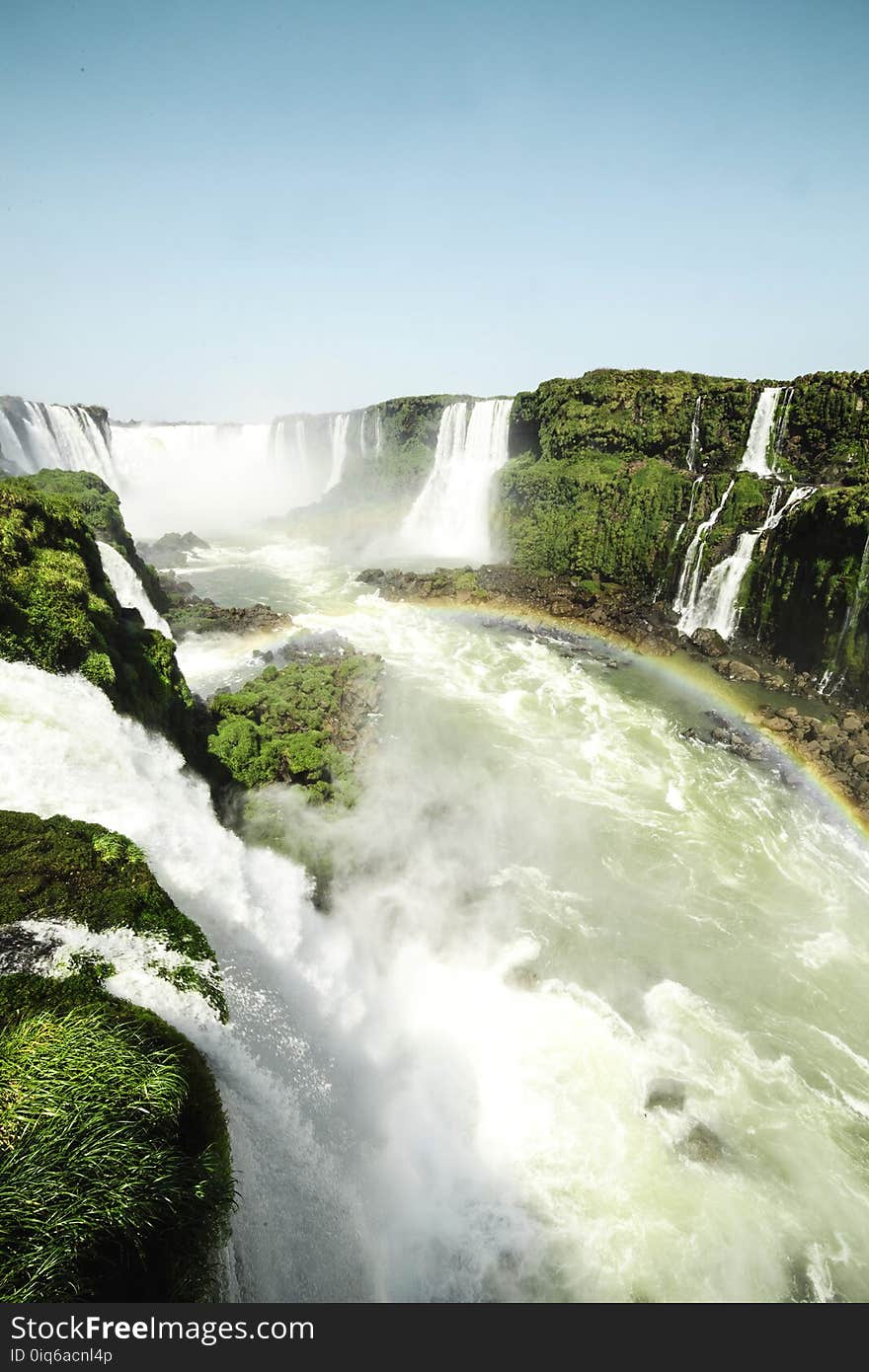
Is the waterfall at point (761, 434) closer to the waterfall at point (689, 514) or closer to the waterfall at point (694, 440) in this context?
the waterfall at point (689, 514)

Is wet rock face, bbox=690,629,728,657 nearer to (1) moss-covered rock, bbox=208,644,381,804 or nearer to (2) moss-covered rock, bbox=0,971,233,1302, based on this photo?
(1) moss-covered rock, bbox=208,644,381,804

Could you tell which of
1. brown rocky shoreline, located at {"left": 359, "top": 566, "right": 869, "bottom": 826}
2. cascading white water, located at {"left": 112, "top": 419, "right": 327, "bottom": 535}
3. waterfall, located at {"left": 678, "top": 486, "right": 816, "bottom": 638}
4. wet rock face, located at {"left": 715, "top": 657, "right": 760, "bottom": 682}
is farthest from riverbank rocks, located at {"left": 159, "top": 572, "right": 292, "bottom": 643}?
cascading white water, located at {"left": 112, "top": 419, "right": 327, "bottom": 535}

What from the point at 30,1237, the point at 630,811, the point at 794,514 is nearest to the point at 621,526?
the point at 794,514

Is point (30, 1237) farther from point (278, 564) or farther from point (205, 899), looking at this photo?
point (278, 564)

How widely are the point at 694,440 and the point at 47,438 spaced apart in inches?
2291

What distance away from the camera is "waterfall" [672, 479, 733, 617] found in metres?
31.7

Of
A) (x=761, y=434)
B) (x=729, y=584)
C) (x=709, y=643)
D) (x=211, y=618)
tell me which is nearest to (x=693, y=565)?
(x=729, y=584)

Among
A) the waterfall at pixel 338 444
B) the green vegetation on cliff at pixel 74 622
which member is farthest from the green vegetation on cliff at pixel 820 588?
the waterfall at pixel 338 444

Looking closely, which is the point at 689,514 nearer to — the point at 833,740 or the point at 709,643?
the point at 709,643

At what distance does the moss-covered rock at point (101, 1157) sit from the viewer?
3531 millimetres

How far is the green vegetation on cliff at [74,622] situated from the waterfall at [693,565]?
2755 cm

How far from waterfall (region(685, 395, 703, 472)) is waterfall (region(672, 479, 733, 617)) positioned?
5011 mm
